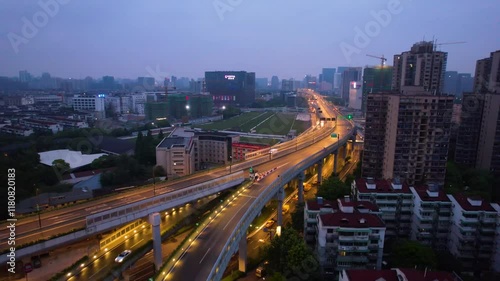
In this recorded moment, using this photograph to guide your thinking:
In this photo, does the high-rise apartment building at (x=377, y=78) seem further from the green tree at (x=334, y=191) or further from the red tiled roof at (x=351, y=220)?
the red tiled roof at (x=351, y=220)

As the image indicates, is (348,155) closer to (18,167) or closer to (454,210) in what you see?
(454,210)

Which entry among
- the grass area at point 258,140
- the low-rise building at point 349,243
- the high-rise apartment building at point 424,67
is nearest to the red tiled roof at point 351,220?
the low-rise building at point 349,243

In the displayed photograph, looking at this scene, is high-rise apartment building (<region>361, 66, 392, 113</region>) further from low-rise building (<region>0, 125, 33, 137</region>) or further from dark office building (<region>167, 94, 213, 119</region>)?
low-rise building (<region>0, 125, 33, 137</region>)

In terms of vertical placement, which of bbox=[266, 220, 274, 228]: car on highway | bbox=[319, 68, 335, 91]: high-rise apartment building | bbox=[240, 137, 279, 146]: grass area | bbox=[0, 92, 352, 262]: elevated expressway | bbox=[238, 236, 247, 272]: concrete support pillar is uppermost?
bbox=[319, 68, 335, 91]: high-rise apartment building

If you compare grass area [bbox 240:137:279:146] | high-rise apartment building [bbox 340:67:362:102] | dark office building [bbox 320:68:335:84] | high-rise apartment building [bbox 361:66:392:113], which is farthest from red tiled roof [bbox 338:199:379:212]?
dark office building [bbox 320:68:335:84]

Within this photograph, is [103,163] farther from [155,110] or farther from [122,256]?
[155,110]

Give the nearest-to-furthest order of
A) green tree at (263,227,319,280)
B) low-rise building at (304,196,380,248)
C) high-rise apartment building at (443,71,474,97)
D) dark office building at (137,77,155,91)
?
green tree at (263,227,319,280), low-rise building at (304,196,380,248), high-rise apartment building at (443,71,474,97), dark office building at (137,77,155,91)
